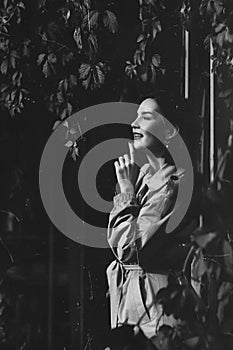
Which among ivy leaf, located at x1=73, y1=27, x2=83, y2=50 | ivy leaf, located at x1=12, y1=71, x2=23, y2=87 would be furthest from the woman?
ivy leaf, located at x1=12, y1=71, x2=23, y2=87

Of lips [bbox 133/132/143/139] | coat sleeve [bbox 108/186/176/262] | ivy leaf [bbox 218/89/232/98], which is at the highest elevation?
ivy leaf [bbox 218/89/232/98]

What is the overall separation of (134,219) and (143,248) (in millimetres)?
69

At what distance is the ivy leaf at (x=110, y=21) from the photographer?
1903 millimetres

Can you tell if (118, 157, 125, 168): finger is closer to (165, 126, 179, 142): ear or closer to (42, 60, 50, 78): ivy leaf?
(165, 126, 179, 142): ear

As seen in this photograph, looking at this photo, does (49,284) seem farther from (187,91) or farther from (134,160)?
(187,91)

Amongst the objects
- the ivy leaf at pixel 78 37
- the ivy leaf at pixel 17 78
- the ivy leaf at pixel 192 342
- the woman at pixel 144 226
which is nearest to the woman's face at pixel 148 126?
the woman at pixel 144 226

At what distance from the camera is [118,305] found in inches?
73.9

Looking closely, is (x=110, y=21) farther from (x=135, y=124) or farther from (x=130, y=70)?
(x=135, y=124)

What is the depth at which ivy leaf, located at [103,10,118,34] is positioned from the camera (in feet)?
6.24

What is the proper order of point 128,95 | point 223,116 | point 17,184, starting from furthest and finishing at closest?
point 17,184, point 128,95, point 223,116

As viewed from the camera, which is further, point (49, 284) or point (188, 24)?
point (49, 284)

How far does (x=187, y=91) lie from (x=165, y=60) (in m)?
0.09

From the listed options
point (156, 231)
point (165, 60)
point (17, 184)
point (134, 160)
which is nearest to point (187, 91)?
point (165, 60)

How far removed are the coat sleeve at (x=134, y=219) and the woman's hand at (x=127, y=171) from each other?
0.02m
